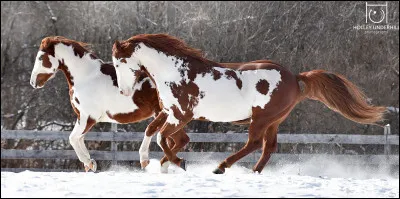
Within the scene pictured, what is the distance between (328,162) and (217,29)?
13.2 feet

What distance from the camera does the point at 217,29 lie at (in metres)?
16.0

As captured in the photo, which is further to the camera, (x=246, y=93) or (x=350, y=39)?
(x=350, y=39)

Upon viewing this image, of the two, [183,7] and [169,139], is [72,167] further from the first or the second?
[169,139]

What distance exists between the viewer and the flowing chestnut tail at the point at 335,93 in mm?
9133

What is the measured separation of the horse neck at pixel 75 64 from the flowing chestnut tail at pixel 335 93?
2619mm

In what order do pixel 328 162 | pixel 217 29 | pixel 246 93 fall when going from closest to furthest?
pixel 246 93
pixel 328 162
pixel 217 29

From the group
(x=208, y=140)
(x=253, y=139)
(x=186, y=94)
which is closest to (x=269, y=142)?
(x=253, y=139)

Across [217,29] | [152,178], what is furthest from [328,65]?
[152,178]

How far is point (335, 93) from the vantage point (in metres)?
9.17

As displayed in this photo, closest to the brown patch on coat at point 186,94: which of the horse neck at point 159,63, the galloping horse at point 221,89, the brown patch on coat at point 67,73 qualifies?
the galloping horse at point 221,89

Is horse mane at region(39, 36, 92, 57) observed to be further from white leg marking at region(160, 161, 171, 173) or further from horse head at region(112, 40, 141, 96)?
white leg marking at region(160, 161, 171, 173)

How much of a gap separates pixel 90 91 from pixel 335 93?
295 cm

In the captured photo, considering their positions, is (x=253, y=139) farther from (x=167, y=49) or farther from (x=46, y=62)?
(x=46, y=62)

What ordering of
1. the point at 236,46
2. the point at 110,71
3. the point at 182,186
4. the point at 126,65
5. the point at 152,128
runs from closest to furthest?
1. the point at 182,186
2. the point at 126,65
3. the point at 152,128
4. the point at 110,71
5. the point at 236,46
